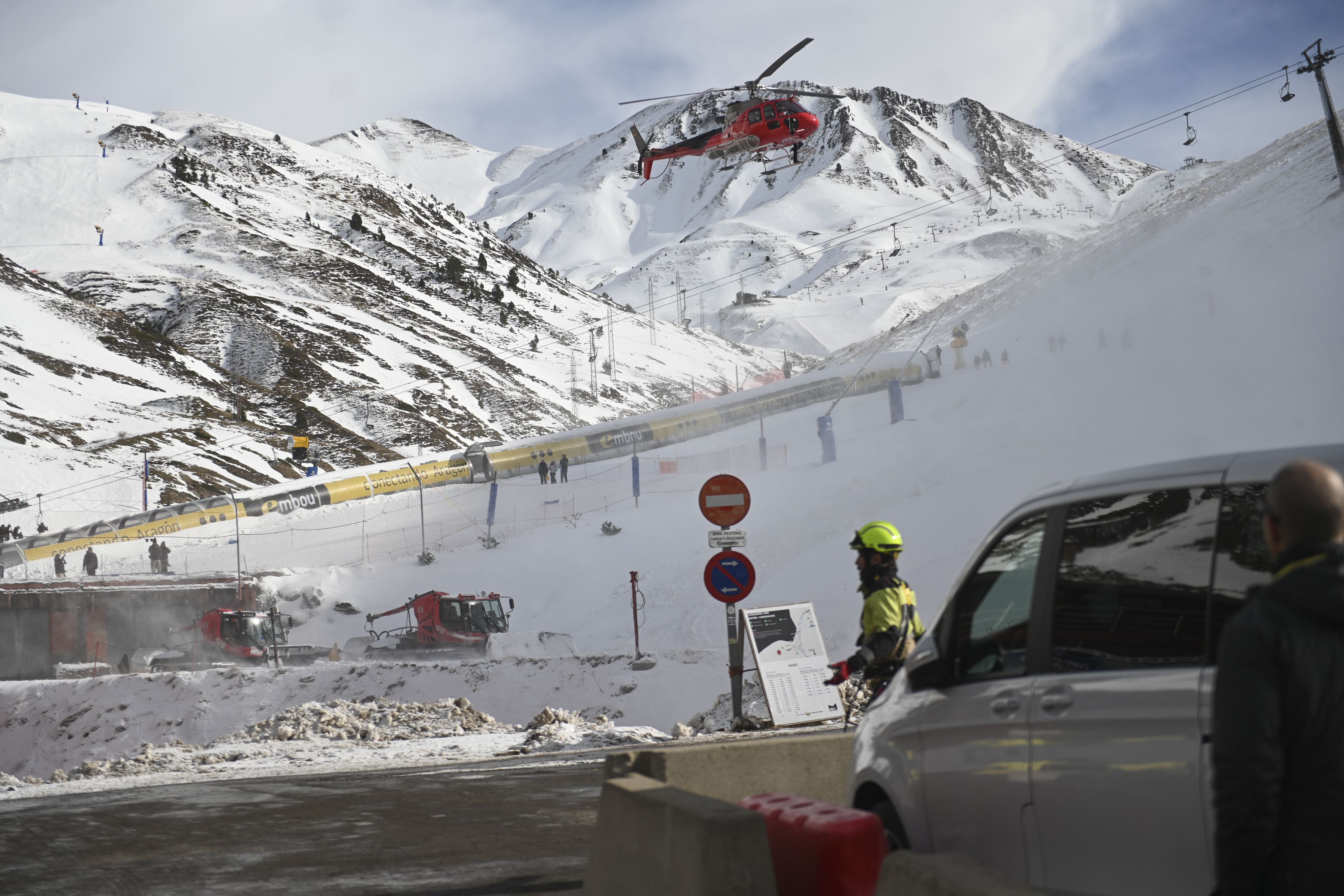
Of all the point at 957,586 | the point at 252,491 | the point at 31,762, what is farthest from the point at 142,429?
the point at 957,586

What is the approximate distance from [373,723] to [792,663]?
845cm

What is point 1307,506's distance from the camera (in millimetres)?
2500

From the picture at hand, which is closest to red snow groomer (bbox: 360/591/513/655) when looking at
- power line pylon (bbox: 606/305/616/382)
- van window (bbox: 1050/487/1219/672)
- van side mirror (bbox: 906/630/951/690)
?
van side mirror (bbox: 906/630/951/690)

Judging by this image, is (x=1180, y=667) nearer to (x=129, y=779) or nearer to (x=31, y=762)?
(x=129, y=779)

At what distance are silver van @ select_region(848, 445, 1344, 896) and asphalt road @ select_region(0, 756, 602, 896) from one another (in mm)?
2585

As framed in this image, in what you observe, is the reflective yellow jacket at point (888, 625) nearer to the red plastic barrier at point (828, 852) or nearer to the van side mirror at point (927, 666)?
the van side mirror at point (927, 666)

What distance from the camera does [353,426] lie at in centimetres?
10200

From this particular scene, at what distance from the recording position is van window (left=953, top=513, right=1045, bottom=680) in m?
3.92

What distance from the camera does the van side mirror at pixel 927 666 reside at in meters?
4.19

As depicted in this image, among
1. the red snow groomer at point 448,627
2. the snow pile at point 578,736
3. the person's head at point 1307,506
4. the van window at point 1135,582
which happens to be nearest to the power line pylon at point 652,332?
the red snow groomer at point 448,627

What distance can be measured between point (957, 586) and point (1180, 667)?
48.3 inches

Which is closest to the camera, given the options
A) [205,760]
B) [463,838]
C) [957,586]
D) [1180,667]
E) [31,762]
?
[1180,667]

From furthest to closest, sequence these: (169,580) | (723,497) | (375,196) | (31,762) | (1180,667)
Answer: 1. (375,196)
2. (169,580)
3. (31,762)
4. (723,497)
5. (1180,667)

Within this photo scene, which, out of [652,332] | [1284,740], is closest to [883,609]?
[1284,740]
